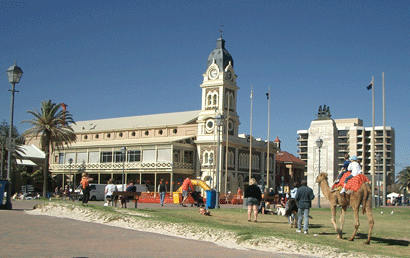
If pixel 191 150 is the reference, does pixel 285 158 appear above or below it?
above

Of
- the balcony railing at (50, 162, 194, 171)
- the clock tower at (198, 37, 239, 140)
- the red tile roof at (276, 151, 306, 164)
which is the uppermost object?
the clock tower at (198, 37, 239, 140)

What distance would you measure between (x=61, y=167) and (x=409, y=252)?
66026 millimetres

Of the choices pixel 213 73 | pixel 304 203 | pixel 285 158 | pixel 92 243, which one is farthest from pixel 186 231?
pixel 285 158


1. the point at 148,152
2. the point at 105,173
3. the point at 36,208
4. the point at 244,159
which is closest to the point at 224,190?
the point at 244,159

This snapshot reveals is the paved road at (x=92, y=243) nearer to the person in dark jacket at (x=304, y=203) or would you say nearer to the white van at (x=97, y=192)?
the person in dark jacket at (x=304, y=203)

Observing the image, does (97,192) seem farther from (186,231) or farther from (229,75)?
(186,231)

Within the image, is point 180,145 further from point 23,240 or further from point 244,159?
point 23,240

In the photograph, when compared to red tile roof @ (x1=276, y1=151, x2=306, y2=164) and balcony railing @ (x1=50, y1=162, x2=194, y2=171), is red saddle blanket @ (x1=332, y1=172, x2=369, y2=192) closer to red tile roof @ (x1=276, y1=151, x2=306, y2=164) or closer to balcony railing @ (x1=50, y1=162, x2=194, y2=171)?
balcony railing @ (x1=50, y1=162, x2=194, y2=171)

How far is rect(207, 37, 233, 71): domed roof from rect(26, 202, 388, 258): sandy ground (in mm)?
51062

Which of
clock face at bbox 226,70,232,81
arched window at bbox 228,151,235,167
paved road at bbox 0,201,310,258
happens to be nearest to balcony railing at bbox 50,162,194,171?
arched window at bbox 228,151,235,167

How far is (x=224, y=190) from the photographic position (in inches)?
2539

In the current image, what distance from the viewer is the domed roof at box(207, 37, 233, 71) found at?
67938 millimetres

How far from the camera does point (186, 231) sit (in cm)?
1363

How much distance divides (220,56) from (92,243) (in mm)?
58649
